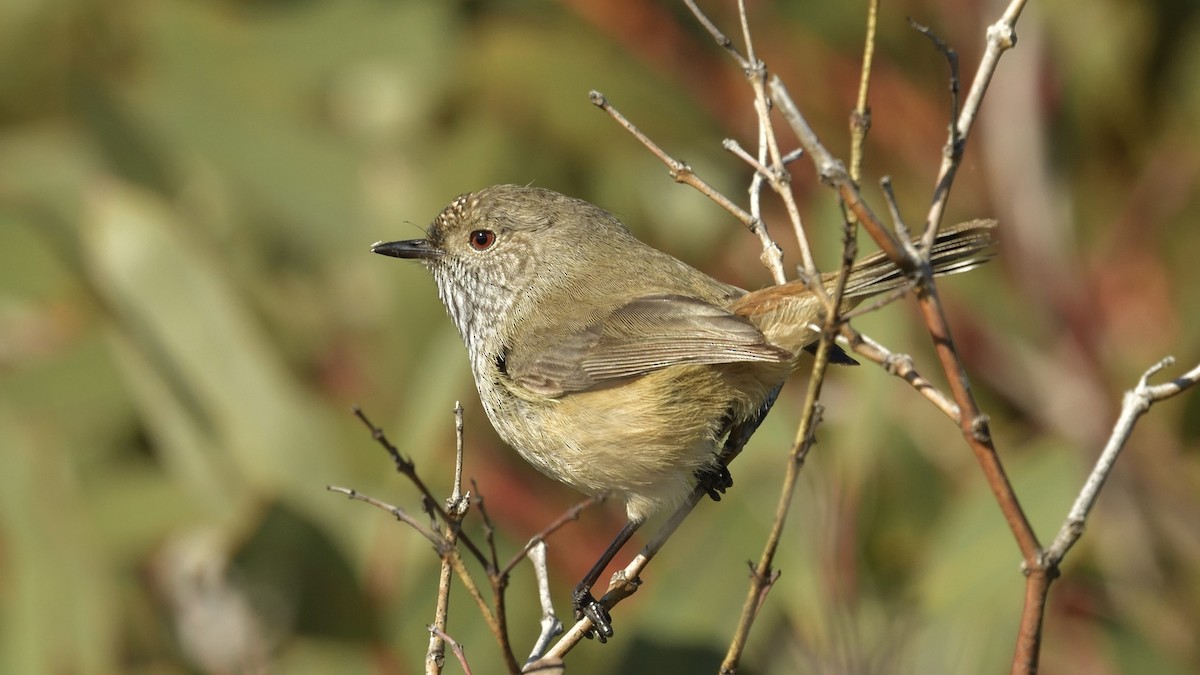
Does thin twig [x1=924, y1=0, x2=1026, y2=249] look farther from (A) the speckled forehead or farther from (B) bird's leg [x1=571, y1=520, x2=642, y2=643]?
(A) the speckled forehead

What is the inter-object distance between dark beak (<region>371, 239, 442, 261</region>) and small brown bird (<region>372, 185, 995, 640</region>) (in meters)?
0.20

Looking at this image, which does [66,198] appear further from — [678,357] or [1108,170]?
[1108,170]

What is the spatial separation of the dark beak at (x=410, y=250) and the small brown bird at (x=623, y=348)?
0.66 ft

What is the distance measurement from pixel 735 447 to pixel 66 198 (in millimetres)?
3373

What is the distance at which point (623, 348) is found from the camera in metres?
3.35

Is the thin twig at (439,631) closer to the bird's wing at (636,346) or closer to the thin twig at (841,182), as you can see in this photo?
the thin twig at (841,182)

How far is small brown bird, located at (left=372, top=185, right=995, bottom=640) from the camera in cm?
299

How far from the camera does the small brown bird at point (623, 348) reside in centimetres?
299

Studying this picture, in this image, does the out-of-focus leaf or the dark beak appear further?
the out-of-focus leaf

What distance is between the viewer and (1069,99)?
5031 mm

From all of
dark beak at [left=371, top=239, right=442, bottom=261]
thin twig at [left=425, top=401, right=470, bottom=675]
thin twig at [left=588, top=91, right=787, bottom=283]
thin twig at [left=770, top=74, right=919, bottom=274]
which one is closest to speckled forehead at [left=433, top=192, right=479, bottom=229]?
dark beak at [left=371, top=239, right=442, bottom=261]

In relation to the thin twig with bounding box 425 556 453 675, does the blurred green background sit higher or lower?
higher

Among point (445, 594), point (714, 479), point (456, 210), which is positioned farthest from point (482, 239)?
point (445, 594)

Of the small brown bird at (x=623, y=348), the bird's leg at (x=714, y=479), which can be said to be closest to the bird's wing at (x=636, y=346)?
the small brown bird at (x=623, y=348)
